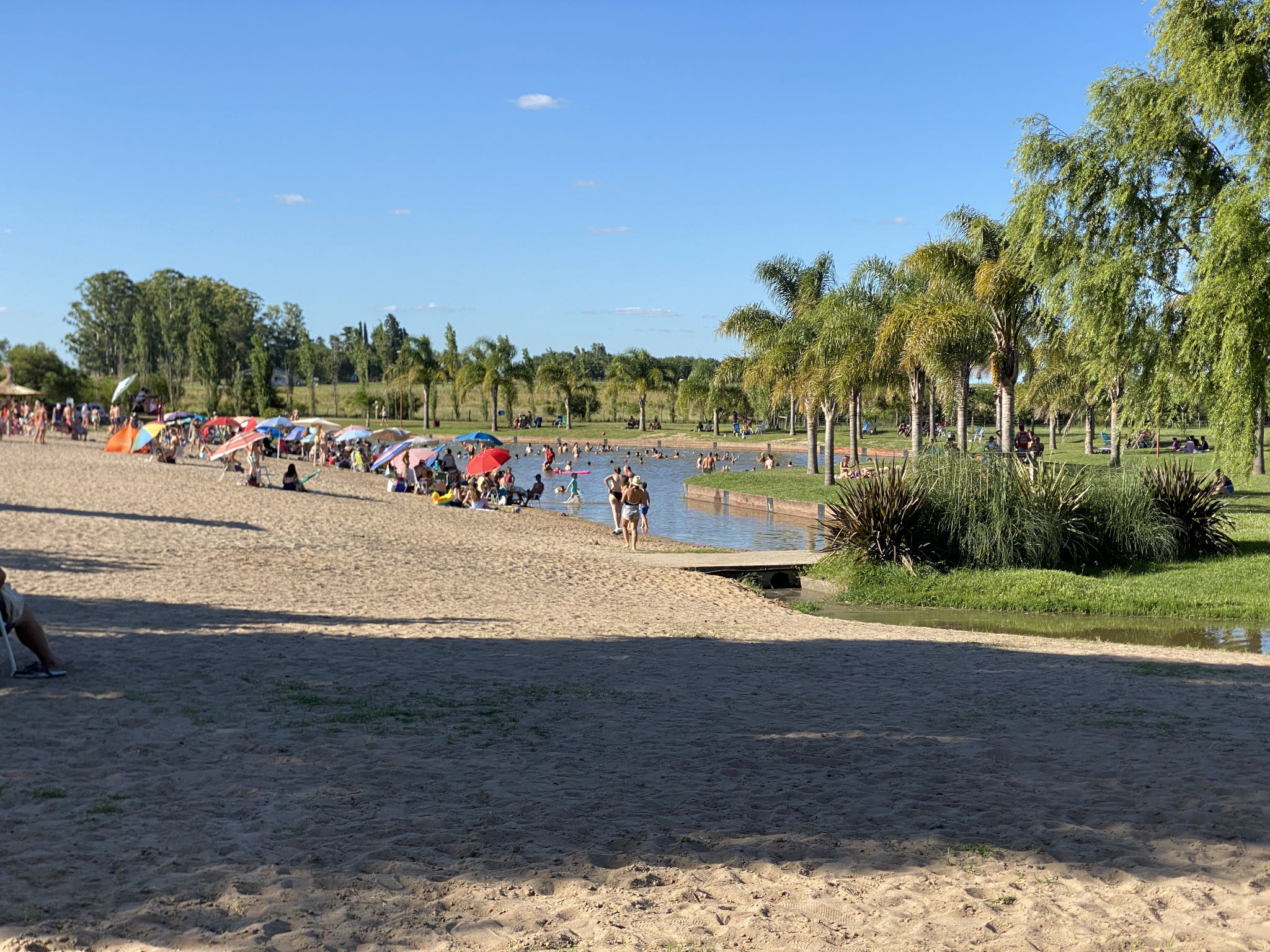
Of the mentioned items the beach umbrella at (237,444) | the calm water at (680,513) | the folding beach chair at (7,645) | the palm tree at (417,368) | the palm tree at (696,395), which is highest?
the palm tree at (417,368)

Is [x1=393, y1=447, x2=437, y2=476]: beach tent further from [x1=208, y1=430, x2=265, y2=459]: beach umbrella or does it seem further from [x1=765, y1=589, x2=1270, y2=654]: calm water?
[x1=765, y1=589, x2=1270, y2=654]: calm water

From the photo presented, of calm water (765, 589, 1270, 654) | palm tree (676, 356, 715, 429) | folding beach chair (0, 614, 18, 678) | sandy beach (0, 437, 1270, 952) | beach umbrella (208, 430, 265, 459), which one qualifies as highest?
palm tree (676, 356, 715, 429)

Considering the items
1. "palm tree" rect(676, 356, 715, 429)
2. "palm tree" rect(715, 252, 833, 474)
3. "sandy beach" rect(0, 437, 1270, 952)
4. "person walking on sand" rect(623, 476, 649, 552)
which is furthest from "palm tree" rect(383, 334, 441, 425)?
"sandy beach" rect(0, 437, 1270, 952)

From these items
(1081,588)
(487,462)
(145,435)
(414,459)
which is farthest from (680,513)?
(1081,588)

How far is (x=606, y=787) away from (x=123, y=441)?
1382 inches

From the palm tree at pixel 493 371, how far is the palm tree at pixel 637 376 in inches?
354

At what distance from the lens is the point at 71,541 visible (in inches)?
642

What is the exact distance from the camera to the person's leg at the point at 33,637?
7.96m

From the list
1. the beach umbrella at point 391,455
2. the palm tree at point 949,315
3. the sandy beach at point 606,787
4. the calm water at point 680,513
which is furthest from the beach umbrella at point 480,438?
the sandy beach at point 606,787

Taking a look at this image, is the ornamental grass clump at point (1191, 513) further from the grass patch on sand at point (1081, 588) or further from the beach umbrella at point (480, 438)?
the beach umbrella at point (480, 438)

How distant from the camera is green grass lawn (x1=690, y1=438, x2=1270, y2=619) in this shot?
15.9m

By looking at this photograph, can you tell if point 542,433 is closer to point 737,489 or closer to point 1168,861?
point 737,489

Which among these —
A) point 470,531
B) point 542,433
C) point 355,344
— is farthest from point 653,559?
point 355,344

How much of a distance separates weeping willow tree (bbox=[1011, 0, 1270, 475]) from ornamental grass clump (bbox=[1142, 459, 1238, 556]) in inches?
31.0
